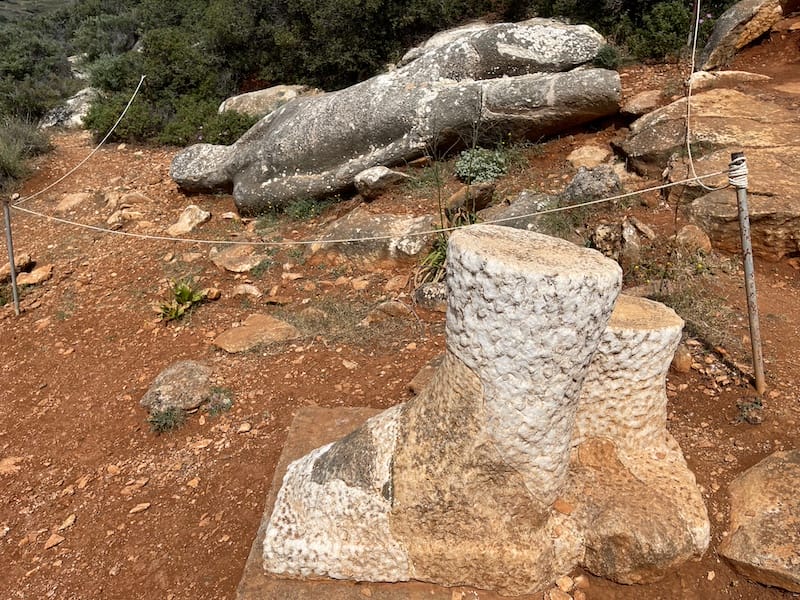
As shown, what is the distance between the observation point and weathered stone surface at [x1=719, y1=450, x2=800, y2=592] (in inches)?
91.3

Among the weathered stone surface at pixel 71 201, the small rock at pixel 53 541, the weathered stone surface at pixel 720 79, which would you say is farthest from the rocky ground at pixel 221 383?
the weathered stone surface at pixel 71 201

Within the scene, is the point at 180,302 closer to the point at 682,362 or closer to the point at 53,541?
the point at 53,541

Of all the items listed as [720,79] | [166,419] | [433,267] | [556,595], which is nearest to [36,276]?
[166,419]

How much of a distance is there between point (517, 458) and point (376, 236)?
3542mm

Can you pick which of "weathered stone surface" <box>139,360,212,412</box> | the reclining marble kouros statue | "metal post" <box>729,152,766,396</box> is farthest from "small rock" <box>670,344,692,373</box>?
"weathered stone surface" <box>139,360,212,412</box>

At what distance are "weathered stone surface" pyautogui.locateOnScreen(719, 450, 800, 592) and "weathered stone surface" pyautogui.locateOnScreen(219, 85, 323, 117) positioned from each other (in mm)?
8097

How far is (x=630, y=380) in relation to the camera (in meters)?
2.41

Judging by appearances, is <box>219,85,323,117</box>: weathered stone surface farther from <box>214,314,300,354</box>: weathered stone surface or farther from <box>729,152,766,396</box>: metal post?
<box>729,152,766,396</box>: metal post

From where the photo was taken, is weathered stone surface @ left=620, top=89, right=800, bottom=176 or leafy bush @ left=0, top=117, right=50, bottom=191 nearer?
weathered stone surface @ left=620, top=89, right=800, bottom=176

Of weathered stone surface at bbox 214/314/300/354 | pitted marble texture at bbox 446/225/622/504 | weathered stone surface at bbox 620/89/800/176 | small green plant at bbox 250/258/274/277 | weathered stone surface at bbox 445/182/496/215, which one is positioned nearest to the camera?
pitted marble texture at bbox 446/225/622/504

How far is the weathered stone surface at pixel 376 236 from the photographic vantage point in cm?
529

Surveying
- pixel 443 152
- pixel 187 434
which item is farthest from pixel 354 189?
pixel 187 434

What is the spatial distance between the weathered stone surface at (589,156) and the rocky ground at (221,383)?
14 cm

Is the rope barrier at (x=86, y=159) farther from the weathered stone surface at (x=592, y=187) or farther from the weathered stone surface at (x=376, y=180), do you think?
the weathered stone surface at (x=592, y=187)
